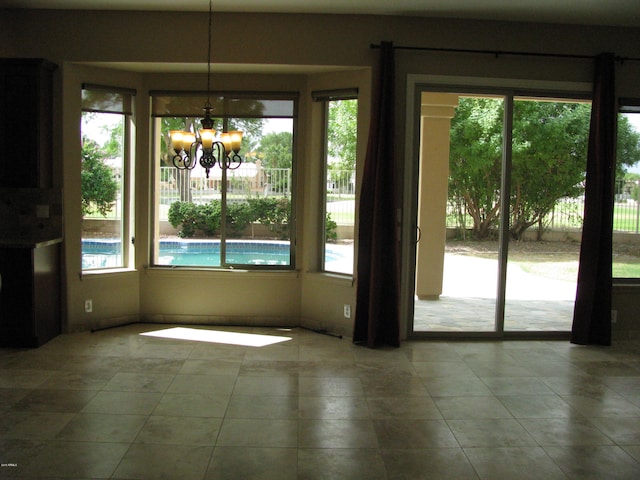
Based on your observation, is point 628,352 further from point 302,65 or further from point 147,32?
point 147,32

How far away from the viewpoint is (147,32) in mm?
5410

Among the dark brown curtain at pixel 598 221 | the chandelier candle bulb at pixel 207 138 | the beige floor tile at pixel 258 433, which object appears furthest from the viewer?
the dark brown curtain at pixel 598 221

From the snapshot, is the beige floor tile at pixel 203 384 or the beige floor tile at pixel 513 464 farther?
the beige floor tile at pixel 203 384

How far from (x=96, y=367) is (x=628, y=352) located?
4.57 m

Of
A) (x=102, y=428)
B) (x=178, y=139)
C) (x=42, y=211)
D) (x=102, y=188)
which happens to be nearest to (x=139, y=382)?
(x=102, y=428)

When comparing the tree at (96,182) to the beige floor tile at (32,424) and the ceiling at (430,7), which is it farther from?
the beige floor tile at (32,424)

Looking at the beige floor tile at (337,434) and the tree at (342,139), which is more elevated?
the tree at (342,139)

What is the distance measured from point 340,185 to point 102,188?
231 cm

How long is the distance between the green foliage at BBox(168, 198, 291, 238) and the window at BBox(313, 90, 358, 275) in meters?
0.47

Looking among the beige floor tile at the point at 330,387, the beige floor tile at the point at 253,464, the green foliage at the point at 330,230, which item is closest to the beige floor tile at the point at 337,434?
the beige floor tile at the point at 253,464

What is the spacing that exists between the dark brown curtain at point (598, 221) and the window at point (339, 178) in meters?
2.17

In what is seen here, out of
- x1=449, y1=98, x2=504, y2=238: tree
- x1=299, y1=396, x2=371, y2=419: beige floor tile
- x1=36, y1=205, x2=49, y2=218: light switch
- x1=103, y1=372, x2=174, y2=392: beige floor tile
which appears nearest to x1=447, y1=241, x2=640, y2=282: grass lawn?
x1=449, y1=98, x2=504, y2=238: tree

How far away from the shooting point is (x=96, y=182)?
19.0ft

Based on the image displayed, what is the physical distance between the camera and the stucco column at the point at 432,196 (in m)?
7.32
